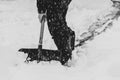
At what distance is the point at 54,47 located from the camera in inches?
267

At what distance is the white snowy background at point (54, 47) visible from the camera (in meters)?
5.45

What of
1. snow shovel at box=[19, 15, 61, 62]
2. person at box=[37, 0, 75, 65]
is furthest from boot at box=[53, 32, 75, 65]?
snow shovel at box=[19, 15, 61, 62]

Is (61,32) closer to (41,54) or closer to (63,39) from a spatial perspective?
(63,39)

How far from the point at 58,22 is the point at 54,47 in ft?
3.77

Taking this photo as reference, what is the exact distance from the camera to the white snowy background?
214 inches

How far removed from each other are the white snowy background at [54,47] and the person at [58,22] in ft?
0.83

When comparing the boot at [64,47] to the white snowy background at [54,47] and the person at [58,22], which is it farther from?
the white snowy background at [54,47]

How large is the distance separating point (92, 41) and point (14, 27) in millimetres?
2038

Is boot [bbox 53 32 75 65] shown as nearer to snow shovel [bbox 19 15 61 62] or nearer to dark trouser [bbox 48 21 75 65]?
dark trouser [bbox 48 21 75 65]

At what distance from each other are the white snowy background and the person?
0.83 feet

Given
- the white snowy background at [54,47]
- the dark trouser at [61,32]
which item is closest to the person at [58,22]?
the dark trouser at [61,32]

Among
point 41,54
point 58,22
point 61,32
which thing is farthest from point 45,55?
point 58,22

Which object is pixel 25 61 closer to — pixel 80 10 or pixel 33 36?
pixel 33 36

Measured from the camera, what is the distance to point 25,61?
6.03 m
